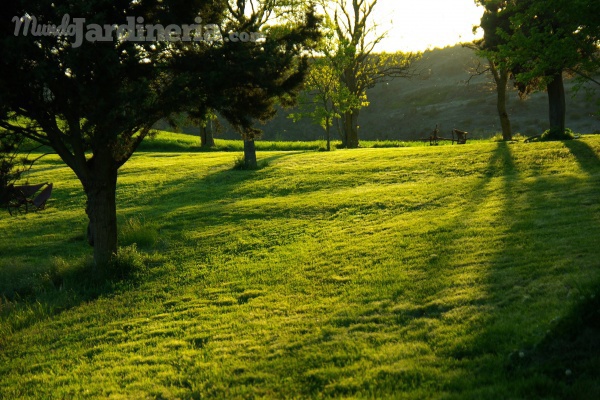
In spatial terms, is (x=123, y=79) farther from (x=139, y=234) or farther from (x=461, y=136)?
(x=461, y=136)

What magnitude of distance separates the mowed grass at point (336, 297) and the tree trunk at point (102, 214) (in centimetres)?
60

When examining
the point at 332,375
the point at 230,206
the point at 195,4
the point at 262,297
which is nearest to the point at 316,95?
the point at 230,206

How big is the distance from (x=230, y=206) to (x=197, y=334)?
10542 mm

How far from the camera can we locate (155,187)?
23609 millimetres

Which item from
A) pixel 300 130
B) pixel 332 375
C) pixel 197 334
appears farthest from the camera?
pixel 300 130

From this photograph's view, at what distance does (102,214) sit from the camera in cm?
1217

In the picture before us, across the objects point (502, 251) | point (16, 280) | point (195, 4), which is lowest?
point (16, 280)

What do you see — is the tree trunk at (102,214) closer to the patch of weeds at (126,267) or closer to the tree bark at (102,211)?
the tree bark at (102,211)

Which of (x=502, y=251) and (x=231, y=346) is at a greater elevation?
(x=502, y=251)

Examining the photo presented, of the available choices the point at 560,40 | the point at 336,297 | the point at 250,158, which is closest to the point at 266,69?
the point at 336,297

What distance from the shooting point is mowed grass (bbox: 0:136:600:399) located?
219 inches

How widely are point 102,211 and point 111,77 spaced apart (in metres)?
3.61

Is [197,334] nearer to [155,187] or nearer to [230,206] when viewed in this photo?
[230,206]

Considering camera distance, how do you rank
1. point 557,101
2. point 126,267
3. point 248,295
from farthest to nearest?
point 557,101 < point 126,267 < point 248,295
